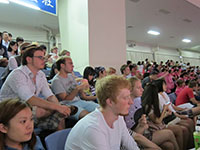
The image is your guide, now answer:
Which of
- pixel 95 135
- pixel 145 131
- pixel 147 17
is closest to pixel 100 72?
pixel 145 131

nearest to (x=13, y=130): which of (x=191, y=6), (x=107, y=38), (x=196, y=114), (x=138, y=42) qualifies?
(x=196, y=114)

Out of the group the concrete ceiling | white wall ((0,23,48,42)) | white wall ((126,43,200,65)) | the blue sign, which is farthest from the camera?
white wall ((126,43,200,65))

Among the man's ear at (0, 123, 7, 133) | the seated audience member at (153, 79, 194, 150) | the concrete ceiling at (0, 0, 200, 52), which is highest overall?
the concrete ceiling at (0, 0, 200, 52)

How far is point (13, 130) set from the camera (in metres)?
0.98

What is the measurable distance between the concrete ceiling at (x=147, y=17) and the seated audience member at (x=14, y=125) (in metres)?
5.43

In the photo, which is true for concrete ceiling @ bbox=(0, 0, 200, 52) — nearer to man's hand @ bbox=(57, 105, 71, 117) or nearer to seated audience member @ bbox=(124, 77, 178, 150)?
seated audience member @ bbox=(124, 77, 178, 150)

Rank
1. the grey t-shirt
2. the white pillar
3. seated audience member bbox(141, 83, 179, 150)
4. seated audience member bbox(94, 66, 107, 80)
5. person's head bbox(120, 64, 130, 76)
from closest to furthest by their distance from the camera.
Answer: seated audience member bbox(141, 83, 179, 150) < the grey t-shirt < seated audience member bbox(94, 66, 107, 80) < the white pillar < person's head bbox(120, 64, 130, 76)

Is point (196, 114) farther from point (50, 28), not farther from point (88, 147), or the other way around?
point (50, 28)

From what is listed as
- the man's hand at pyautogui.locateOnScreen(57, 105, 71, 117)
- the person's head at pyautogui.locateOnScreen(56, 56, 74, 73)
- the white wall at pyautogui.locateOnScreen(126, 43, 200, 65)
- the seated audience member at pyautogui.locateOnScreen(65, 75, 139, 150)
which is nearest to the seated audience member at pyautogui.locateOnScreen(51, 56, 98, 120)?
the person's head at pyautogui.locateOnScreen(56, 56, 74, 73)

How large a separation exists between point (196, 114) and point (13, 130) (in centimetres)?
280

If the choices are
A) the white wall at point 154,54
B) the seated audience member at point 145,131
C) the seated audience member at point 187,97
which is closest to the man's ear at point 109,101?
the seated audience member at point 145,131

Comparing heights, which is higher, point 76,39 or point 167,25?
point 167,25

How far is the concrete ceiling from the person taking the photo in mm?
6004

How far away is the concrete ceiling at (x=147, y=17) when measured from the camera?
6004mm
